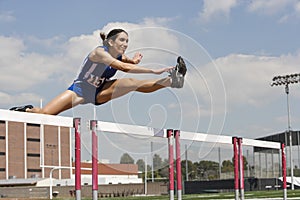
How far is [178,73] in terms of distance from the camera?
29.5 feet

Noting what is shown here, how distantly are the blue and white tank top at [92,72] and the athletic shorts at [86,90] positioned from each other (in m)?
0.06

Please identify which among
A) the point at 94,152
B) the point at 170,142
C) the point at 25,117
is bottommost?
the point at 94,152

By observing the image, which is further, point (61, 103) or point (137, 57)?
point (137, 57)

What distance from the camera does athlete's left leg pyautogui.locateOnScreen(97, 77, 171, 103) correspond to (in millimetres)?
8828

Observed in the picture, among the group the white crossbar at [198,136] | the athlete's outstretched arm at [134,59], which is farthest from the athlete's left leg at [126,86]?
the white crossbar at [198,136]

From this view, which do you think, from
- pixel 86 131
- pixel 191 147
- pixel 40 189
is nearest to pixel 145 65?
pixel 86 131

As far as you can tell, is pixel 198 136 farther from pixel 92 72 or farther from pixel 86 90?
pixel 92 72

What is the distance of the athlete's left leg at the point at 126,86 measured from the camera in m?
8.83

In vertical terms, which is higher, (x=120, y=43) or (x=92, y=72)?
(x=120, y=43)

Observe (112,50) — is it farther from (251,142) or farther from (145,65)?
(251,142)

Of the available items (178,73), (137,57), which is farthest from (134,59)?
(178,73)

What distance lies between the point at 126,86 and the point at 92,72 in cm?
60

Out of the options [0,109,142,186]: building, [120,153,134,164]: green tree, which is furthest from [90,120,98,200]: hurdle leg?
[0,109,142,186]: building

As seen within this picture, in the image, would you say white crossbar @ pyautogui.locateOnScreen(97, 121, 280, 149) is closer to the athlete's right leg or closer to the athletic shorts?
the athletic shorts
